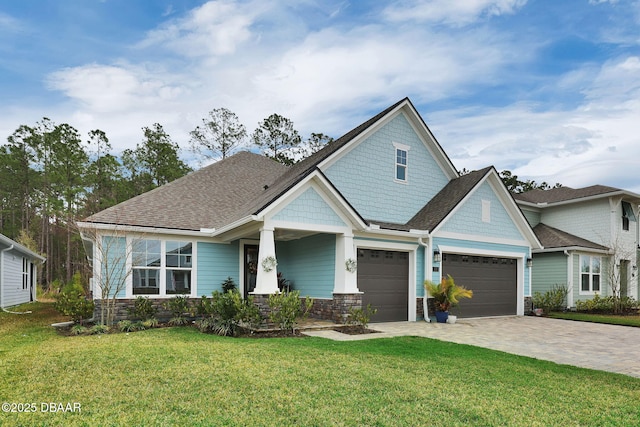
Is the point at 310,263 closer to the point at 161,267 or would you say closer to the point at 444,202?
the point at 161,267

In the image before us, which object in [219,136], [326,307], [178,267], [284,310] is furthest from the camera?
[219,136]

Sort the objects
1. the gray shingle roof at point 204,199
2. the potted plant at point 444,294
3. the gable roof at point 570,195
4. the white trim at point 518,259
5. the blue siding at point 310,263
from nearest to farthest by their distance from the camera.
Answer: the gray shingle roof at point 204,199 < the blue siding at point 310,263 < the potted plant at point 444,294 < the white trim at point 518,259 < the gable roof at point 570,195

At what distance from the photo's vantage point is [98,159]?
33750 millimetres

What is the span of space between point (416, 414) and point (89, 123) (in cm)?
3523

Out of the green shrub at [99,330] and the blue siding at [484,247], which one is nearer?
the green shrub at [99,330]

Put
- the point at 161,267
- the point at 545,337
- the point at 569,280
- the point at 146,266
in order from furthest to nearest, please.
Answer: the point at 569,280
the point at 161,267
the point at 146,266
the point at 545,337

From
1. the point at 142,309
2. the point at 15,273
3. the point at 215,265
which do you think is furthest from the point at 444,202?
the point at 15,273

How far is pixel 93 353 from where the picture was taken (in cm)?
747

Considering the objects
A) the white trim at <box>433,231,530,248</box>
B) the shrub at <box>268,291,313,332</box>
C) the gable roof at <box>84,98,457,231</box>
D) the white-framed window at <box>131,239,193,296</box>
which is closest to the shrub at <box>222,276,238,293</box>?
the white-framed window at <box>131,239,193,296</box>

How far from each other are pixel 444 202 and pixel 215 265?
27.2ft

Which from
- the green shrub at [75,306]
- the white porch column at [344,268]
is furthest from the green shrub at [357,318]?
the green shrub at [75,306]

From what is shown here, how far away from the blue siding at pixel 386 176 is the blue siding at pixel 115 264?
671 centimetres

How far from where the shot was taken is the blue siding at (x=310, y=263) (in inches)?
514

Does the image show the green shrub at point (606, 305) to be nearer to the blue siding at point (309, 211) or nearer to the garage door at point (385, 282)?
the garage door at point (385, 282)
